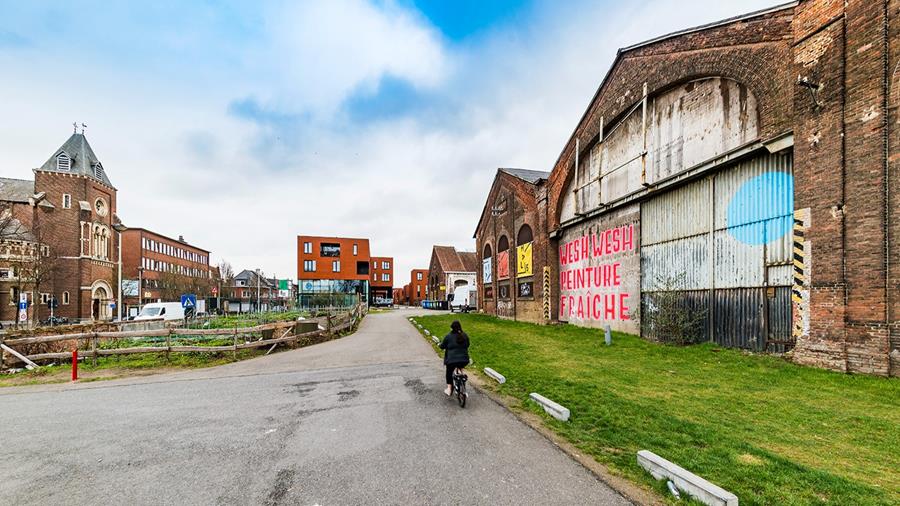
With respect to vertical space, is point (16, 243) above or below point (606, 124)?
below

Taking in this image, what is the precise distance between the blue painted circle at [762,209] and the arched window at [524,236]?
550 inches

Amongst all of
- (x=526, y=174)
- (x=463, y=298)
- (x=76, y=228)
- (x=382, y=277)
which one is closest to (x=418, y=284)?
(x=382, y=277)

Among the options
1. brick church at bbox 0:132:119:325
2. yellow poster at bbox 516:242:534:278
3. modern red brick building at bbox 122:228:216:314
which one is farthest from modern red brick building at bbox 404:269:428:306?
yellow poster at bbox 516:242:534:278

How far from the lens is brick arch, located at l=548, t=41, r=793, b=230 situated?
10.2 metres

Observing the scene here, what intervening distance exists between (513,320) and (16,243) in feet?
153

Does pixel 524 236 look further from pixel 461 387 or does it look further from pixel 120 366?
pixel 120 366

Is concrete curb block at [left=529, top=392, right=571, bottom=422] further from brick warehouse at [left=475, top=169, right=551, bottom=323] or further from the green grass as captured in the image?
brick warehouse at [left=475, top=169, right=551, bottom=323]

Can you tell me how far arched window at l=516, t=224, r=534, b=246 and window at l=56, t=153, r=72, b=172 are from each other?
166ft

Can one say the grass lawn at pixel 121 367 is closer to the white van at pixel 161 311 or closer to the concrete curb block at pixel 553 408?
the concrete curb block at pixel 553 408

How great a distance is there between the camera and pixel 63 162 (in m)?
44.4

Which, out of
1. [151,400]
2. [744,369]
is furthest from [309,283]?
[744,369]

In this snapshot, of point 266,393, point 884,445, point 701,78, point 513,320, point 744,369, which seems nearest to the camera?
point 884,445

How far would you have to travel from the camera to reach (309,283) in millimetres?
62750

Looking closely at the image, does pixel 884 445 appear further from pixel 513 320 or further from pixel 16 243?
pixel 16 243
